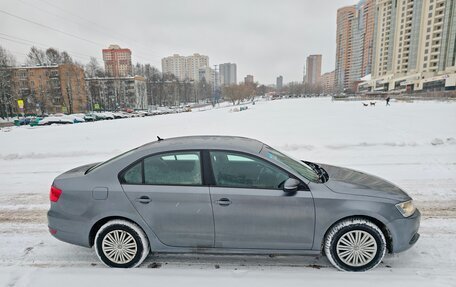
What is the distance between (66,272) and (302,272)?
8.91 ft

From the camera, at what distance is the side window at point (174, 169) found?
2.82 m

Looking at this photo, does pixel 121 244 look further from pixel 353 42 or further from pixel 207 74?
pixel 353 42

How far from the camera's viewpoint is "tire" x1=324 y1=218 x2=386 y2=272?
2699 millimetres

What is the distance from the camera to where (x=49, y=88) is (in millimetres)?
55594

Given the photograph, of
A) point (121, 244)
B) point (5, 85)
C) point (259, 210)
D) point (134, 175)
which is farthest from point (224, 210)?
point (5, 85)

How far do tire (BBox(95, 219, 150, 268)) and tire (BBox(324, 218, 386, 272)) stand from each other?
2139 millimetres

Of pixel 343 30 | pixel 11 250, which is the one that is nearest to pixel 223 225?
pixel 11 250

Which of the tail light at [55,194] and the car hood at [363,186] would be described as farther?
the tail light at [55,194]

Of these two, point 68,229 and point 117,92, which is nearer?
point 68,229

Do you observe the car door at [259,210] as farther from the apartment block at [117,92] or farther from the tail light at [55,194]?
the apartment block at [117,92]

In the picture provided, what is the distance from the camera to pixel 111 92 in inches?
3019

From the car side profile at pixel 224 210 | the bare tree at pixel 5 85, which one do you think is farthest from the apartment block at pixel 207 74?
the car side profile at pixel 224 210

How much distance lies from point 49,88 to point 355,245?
2709 inches

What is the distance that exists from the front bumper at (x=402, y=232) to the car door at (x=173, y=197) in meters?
2.02
